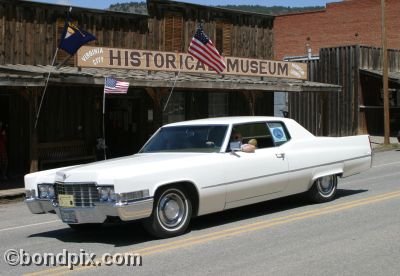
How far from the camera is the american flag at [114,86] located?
52.9 ft

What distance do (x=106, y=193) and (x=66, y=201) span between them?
67 cm

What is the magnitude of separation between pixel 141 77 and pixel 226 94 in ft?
25.2

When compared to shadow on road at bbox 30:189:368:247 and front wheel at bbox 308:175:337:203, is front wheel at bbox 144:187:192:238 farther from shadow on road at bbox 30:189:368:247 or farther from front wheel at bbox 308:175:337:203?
front wheel at bbox 308:175:337:203

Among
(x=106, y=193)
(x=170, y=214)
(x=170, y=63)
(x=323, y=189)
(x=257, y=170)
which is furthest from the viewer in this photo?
(x=170, y=63)

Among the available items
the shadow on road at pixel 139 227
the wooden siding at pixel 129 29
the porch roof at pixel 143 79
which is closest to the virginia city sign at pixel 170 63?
the porch roof at pixel 143 79

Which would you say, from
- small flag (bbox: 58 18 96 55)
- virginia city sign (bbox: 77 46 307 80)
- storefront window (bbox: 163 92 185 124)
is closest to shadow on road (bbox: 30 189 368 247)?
small flag (bbox: 58 18 96 55)

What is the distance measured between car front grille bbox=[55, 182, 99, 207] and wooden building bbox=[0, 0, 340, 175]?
22.8ft

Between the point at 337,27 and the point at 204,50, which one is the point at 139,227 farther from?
the point at 337,27

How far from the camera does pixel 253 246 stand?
7.45 m

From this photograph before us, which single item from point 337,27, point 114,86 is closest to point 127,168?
point 114,86

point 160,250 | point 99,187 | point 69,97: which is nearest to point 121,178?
point 99,187

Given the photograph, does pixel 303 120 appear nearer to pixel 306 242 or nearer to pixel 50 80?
pixel 50 80

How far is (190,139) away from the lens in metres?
9.33

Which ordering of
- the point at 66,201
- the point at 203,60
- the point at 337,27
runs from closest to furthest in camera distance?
the point at 66,201 → the point at 203,60 → the point at 337,27
